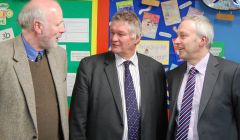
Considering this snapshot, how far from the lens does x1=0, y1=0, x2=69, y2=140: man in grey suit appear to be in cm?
179

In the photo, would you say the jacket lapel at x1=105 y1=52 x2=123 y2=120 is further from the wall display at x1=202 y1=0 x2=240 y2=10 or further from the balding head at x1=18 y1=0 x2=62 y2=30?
the wall display at x1=202 y1=0 x2=240 y2=10

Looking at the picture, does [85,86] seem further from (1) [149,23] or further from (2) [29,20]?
(1) [149,23]

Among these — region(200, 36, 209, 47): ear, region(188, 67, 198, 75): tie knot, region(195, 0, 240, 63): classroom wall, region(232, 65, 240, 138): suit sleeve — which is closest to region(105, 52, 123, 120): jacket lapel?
region(188, 67, 198, 75): tie knot

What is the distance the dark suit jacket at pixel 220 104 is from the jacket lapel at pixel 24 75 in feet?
3.31

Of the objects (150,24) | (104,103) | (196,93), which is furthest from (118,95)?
(150,24)

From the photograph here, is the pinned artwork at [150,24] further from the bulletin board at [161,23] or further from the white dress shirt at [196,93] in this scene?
the white dress shirt at [196,93]

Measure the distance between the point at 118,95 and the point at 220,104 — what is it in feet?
2.13

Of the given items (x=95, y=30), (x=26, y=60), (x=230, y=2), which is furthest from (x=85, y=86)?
(x=230, y=2)

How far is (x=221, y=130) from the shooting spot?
2.10 meters

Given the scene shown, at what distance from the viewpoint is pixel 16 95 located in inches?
70.5

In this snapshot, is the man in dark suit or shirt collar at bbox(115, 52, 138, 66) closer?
the man in dark suit

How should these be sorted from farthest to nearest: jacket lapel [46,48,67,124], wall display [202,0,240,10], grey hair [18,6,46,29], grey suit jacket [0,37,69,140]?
wall display [202,0,240,10], jacket lapel [46,48,67,124], grey hair [18,6,46,29], grey suit jacket [0,37,69,140]

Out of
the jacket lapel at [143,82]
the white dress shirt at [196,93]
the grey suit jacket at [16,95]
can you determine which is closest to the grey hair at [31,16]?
the grey suit jacket at [16,95]

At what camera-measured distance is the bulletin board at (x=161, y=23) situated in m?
2.83
